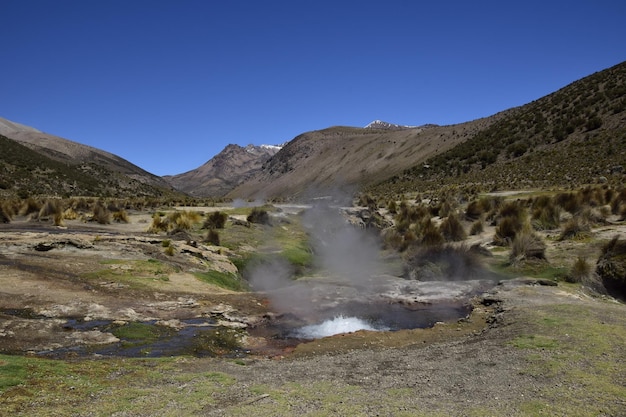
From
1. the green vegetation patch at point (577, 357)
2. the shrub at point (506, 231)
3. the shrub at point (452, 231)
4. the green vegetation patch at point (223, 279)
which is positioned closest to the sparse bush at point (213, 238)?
the green vegetation patch at point (223, 279)

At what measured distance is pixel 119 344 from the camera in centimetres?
1036

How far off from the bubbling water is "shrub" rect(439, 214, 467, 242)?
11509mm

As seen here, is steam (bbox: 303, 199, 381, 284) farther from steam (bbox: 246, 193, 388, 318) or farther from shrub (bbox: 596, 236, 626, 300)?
shrub (bbox: 596, 236, 626, 300)

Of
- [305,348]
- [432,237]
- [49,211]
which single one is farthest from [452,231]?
[49,211]

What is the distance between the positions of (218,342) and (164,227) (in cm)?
1741

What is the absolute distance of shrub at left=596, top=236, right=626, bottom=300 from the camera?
1575cm

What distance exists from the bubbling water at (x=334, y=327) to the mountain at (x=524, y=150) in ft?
96.2

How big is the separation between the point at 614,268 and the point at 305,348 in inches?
482

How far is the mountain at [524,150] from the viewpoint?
43.1 meters

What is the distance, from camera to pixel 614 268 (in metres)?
16.2

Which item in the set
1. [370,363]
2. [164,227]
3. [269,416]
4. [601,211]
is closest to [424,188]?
[601,211]

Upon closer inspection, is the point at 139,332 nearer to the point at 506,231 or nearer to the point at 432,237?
the point at 432,237

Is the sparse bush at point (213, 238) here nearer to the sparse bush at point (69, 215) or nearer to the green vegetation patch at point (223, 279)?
the green vegetation patch at point (223, 279)

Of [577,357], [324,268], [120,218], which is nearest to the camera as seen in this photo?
[577,357]
